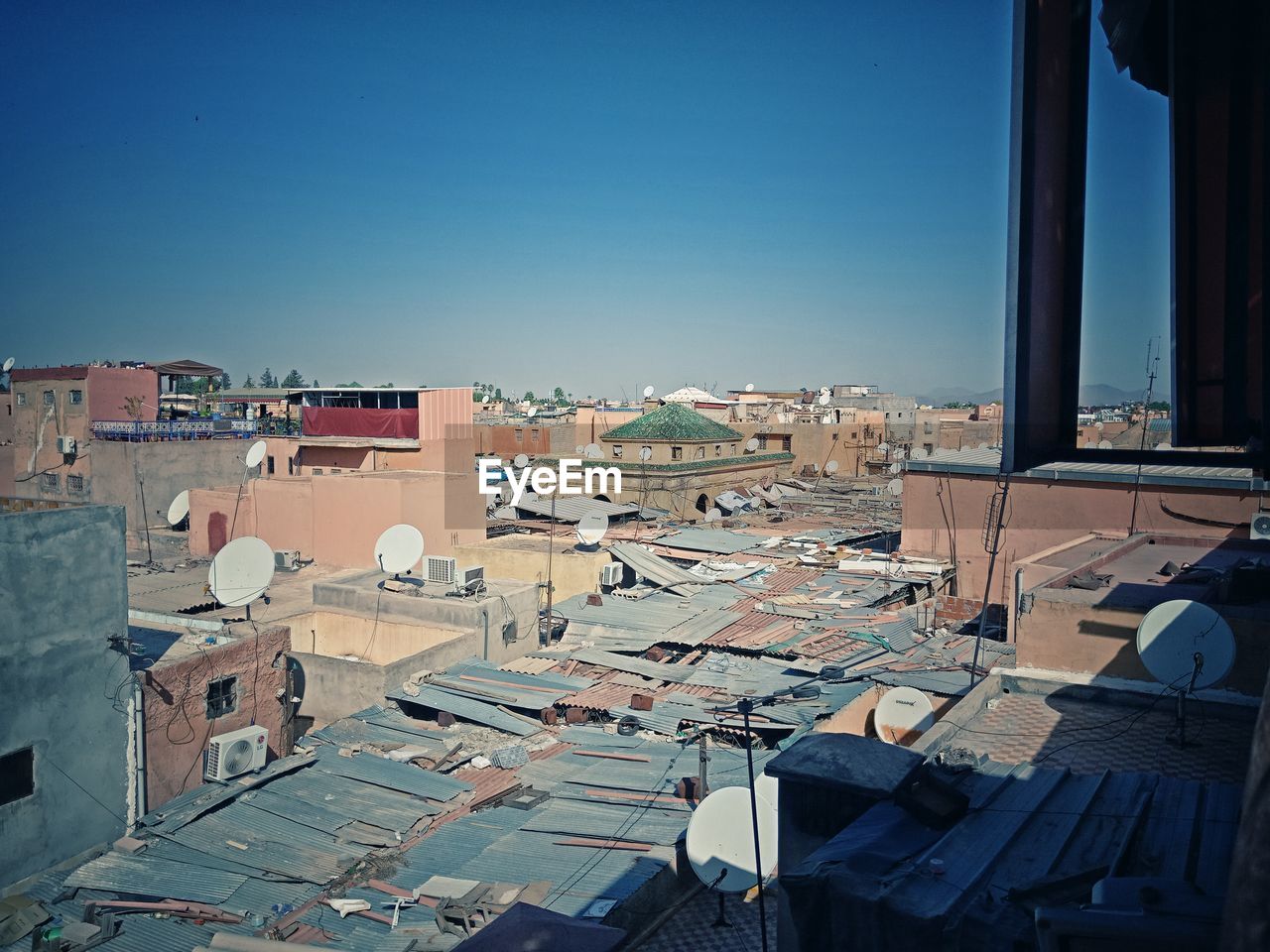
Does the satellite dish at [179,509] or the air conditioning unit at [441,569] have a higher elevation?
the satellite dish at [179,509]

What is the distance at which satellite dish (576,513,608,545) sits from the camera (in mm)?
19734

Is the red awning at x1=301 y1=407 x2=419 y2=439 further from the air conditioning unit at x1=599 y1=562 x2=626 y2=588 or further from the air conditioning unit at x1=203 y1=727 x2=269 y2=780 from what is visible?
the air conditioning unit at x1=203 y1=727 x2=269 y2=780

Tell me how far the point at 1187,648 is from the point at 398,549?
11968 millimetres

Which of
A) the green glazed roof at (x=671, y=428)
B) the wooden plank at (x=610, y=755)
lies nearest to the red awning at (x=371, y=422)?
the green glazed roof at (x=671, y=428)

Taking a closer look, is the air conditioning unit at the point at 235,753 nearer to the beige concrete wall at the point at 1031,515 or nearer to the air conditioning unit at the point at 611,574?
the air conditioning unit at the point at 611,574

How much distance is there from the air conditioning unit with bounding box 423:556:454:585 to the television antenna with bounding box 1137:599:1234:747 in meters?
11.4

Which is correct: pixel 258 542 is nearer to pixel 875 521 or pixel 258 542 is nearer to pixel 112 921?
pixel 112 921

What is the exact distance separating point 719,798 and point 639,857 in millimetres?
1316

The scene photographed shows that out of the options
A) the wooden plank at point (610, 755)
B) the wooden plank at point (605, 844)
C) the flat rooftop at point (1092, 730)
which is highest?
the flat rooftop at point (1092, 730)

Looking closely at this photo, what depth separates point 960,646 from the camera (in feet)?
48.4

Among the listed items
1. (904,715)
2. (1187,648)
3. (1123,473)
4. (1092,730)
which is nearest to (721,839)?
(1092,730)

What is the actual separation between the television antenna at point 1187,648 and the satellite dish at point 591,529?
1327cm

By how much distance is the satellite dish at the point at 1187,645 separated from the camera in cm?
722

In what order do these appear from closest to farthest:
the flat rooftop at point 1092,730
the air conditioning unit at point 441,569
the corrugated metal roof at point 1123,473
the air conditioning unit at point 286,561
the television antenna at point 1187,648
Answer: the flat rooftop at point 1092,730 < the television antenna at point 1187,648 < the air conditioning unit at point 441,569 < the corrugated metal roof at point 1123,473 < the air conditioning unit at point 286,561
